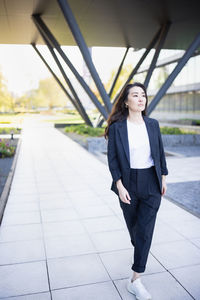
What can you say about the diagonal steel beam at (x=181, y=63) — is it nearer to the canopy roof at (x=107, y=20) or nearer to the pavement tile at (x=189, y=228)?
the canopy roof at (x=107, y=20)

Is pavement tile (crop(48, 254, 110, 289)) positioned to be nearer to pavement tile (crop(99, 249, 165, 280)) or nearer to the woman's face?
pavement tile (crop(99, 249, 165, 280))

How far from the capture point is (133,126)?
333 cm

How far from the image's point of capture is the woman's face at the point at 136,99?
130 inches

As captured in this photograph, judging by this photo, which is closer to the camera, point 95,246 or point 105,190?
point 95,246

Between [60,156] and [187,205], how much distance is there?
7.27 metres

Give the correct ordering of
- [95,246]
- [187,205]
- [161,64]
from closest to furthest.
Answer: [95,246]
[187,205]
[161,64]

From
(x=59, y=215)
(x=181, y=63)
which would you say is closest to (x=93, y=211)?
(x=59, y=215)

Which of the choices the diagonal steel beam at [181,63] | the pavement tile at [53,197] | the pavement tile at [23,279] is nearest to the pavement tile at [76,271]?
the pavement tile at [23,279]

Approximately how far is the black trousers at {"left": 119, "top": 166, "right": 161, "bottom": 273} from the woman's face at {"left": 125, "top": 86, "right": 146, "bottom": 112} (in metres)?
0.61

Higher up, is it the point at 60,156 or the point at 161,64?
the point at 161,64

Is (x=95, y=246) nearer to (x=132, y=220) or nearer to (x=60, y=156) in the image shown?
(x=132, y=220)

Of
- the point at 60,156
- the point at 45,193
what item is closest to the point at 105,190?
the point at 45,193

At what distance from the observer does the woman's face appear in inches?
130

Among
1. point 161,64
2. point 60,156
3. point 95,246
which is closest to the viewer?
point 95,246
